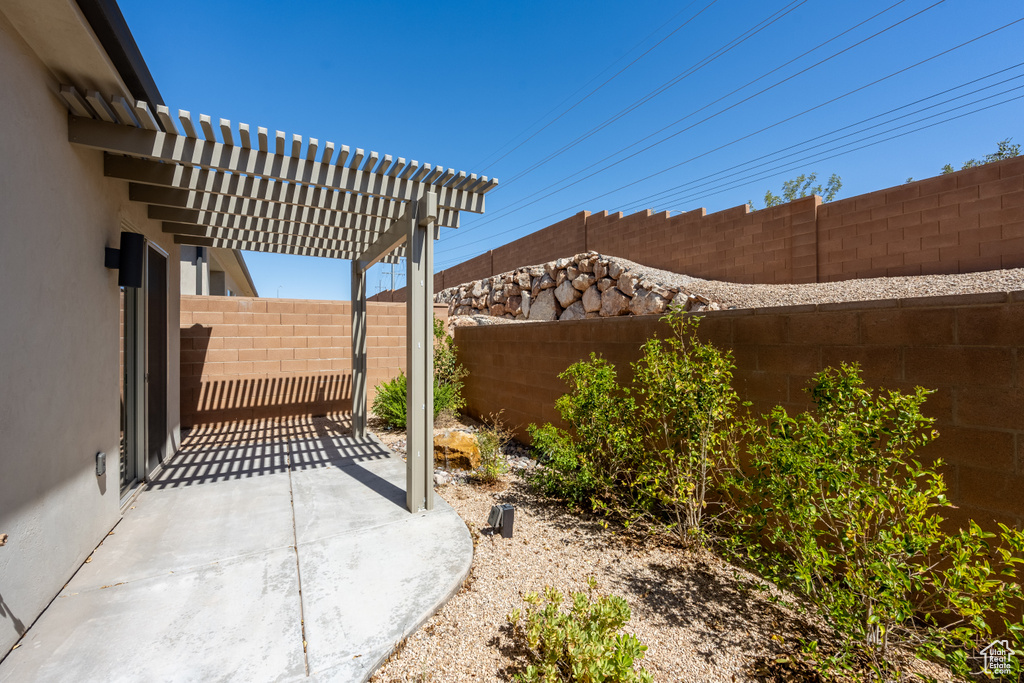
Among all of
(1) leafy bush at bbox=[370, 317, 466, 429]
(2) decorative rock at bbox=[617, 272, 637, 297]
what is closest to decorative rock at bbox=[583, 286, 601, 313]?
(2) decorative rock at bbox=[617, 272, 637, 297]

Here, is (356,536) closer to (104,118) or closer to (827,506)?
(827,506)

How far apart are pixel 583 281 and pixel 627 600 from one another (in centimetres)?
1038

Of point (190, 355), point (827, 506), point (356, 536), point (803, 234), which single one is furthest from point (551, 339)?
point (803, 234)

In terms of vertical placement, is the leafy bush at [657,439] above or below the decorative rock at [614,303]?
below

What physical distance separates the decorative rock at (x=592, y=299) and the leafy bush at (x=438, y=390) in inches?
207

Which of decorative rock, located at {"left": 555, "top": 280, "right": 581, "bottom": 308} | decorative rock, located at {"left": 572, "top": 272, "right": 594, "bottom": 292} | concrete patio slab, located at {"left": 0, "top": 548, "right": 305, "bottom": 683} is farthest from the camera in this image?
decorative rock, located at {"left": 555, "top": 280, "right": 581, "bottom": 308}

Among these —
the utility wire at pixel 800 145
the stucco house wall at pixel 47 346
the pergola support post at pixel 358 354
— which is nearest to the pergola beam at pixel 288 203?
the stucco house wall at pixel 47 346

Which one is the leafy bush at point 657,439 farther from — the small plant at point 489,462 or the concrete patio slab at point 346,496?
the concrete patio slab at point 346,496

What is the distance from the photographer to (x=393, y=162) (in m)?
3.34

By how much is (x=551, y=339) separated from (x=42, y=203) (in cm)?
425

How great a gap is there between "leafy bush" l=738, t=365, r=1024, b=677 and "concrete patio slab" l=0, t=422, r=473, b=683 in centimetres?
188

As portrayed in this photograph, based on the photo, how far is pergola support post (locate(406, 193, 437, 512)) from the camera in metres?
3.38

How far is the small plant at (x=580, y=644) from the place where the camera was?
1.69m

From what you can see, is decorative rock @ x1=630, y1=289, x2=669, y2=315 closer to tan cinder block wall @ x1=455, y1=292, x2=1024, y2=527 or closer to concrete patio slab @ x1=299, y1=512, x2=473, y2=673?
tan cinder block wall @ x1=455, y1=292, x2=1024, y2=527
